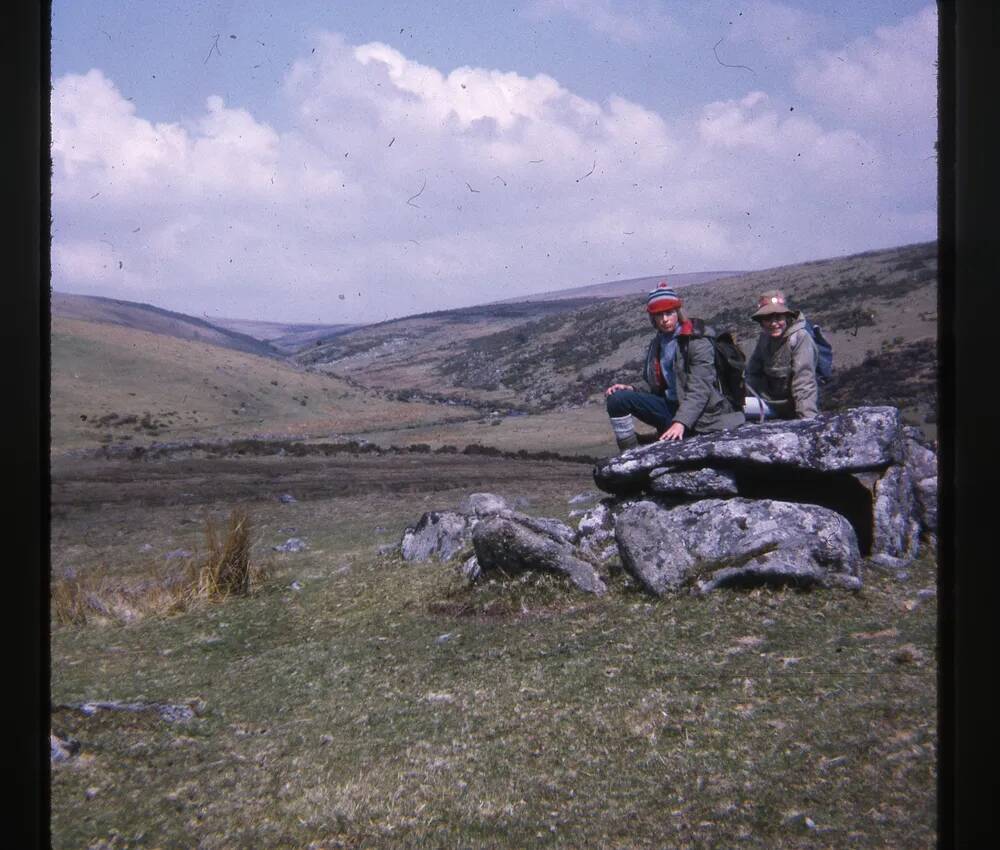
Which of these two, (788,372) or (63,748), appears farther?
(788,372)

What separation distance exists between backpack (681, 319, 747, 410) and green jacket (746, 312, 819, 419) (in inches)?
6.3

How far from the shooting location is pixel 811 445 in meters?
6.41

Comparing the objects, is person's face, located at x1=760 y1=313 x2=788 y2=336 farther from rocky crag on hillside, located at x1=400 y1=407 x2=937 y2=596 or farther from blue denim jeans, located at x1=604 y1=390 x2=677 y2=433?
blue denim jeans, located at x1=604 y1=390 x2=677 y2=433

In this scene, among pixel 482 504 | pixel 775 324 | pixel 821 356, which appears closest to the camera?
pixel 775 324

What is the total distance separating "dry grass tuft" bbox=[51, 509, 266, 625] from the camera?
708 centimetres

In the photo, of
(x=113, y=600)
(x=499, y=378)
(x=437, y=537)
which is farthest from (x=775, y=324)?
(x=499, y=378)

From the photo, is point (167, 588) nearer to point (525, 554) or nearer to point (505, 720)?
point (525, 554)

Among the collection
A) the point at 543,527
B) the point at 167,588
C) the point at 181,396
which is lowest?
the point at 167,588

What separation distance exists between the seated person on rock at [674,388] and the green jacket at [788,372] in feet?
1.25

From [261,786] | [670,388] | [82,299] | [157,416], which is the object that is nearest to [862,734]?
[261,786]

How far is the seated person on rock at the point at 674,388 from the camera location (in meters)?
6.96

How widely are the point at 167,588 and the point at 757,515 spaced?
5.15 metres

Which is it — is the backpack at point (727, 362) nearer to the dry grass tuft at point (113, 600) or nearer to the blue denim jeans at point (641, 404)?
the blue denim jeans at point (641, 404)

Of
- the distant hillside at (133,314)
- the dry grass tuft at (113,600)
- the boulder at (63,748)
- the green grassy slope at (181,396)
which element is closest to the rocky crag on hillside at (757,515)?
the dry grass tuft at (113,600)
